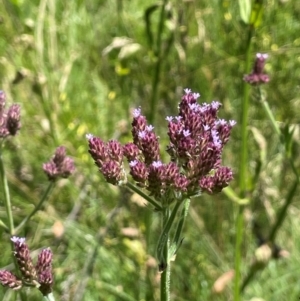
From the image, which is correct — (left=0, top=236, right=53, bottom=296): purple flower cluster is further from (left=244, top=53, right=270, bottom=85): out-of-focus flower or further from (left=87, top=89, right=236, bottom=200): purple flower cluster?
(left=244, top=53, right=270, bottom=85): out-of-focus flower

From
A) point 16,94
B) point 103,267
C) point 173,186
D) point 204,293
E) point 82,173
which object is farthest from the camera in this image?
point 16,94

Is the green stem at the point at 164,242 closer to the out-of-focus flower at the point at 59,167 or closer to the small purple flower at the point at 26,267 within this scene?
the small purple flower at the point at 26,267

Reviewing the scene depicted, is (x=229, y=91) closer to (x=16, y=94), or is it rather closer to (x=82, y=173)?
(x=82, y=173)

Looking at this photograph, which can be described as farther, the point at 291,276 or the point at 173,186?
the point at 291,276

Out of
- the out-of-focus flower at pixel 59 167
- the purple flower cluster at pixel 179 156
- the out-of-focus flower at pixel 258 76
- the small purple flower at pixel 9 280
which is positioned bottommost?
the small purple flower at pixel 9 280

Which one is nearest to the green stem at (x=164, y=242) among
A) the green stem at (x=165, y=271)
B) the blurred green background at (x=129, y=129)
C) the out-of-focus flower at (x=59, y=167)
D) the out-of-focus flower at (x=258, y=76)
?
the green stem at (x=165, y=271)

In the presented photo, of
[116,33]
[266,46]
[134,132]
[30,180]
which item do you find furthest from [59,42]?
[134,132]
